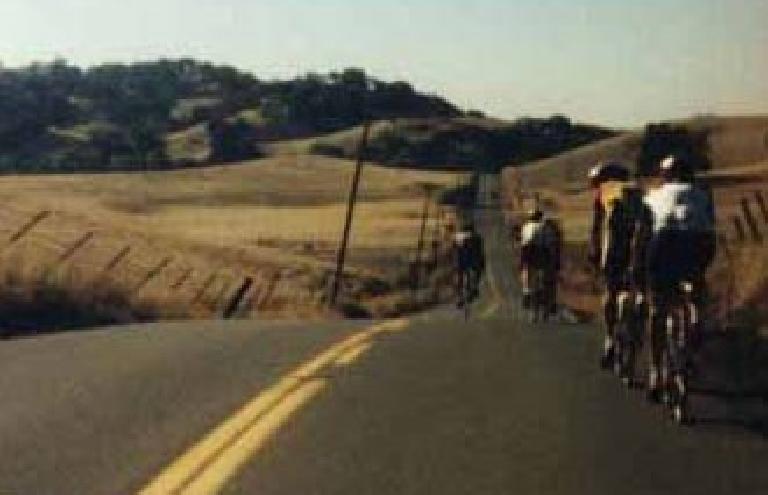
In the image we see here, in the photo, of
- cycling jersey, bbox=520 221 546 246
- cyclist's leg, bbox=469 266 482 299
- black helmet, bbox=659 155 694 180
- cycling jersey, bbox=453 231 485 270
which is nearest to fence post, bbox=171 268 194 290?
cyclist's leg, bbox=469 266 482 299

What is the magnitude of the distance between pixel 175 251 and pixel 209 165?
149 meters

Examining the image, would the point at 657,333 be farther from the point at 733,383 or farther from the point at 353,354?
the point at 353,354

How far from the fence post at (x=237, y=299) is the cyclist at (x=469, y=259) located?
7143mm

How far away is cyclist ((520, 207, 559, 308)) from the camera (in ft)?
82.3

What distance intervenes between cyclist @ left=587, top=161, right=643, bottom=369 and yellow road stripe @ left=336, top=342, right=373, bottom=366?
2.18m

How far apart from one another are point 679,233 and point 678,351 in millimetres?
799

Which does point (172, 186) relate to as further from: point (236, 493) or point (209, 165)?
point (236, 493)

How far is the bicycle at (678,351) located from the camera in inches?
428

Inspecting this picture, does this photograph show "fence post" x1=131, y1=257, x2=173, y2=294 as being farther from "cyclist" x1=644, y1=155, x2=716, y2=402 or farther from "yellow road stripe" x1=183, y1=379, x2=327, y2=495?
"cyclist" x1=644, y1=155, x2=716, y2=402

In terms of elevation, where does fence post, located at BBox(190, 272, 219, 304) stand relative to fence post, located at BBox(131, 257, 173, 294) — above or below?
below

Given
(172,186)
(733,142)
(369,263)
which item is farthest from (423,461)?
(733,142)

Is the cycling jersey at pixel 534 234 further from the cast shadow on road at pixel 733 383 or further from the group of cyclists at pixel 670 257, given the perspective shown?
the group of cyclists at pixel 670 257

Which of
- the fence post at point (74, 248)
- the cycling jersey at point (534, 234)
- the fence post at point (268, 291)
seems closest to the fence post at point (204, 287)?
the fence post at point (268, 291)

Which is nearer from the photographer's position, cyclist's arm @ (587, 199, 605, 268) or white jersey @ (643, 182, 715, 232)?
white jersey @ (643, 182, 715, 232)
